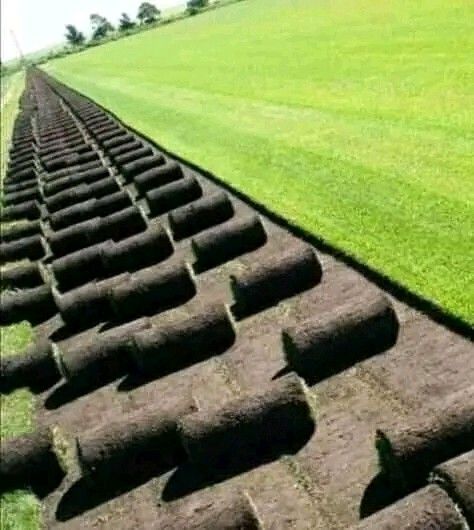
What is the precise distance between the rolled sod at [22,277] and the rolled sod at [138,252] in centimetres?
283

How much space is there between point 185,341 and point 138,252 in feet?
20.5

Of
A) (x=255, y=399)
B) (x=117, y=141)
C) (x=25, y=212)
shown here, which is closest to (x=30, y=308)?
(x=255, y=399)

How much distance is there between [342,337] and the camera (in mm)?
13016

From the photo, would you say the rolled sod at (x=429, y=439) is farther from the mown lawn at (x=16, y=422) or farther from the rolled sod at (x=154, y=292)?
the rolled sod at (x=154, y=292)

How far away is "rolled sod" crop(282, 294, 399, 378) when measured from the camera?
12992 mm

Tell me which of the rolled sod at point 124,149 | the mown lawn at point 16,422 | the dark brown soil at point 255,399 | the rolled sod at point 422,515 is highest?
the rolled sod at point 422,515

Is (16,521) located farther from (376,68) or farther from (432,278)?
(376,68)

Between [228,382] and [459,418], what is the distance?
17.6 feet

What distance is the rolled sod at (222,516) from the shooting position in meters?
9.45

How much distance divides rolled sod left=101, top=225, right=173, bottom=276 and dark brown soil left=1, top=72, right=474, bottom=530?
101 inches

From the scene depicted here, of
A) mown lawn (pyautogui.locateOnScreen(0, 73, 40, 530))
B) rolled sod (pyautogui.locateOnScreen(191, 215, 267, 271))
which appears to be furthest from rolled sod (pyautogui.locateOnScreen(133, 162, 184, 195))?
mown lawn (pyautogui.locateOnScreen(0, 73, 40, 530))

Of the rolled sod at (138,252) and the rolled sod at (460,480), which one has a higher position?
the rolled sod at (460,480)

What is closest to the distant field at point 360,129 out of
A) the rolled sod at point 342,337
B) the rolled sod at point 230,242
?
the rolled sod at point 230,242

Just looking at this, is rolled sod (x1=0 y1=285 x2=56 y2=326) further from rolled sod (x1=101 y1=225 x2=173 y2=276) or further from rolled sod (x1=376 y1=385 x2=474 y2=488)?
rolled sod (x1=376 y1=385 x2=474 y2=488)
